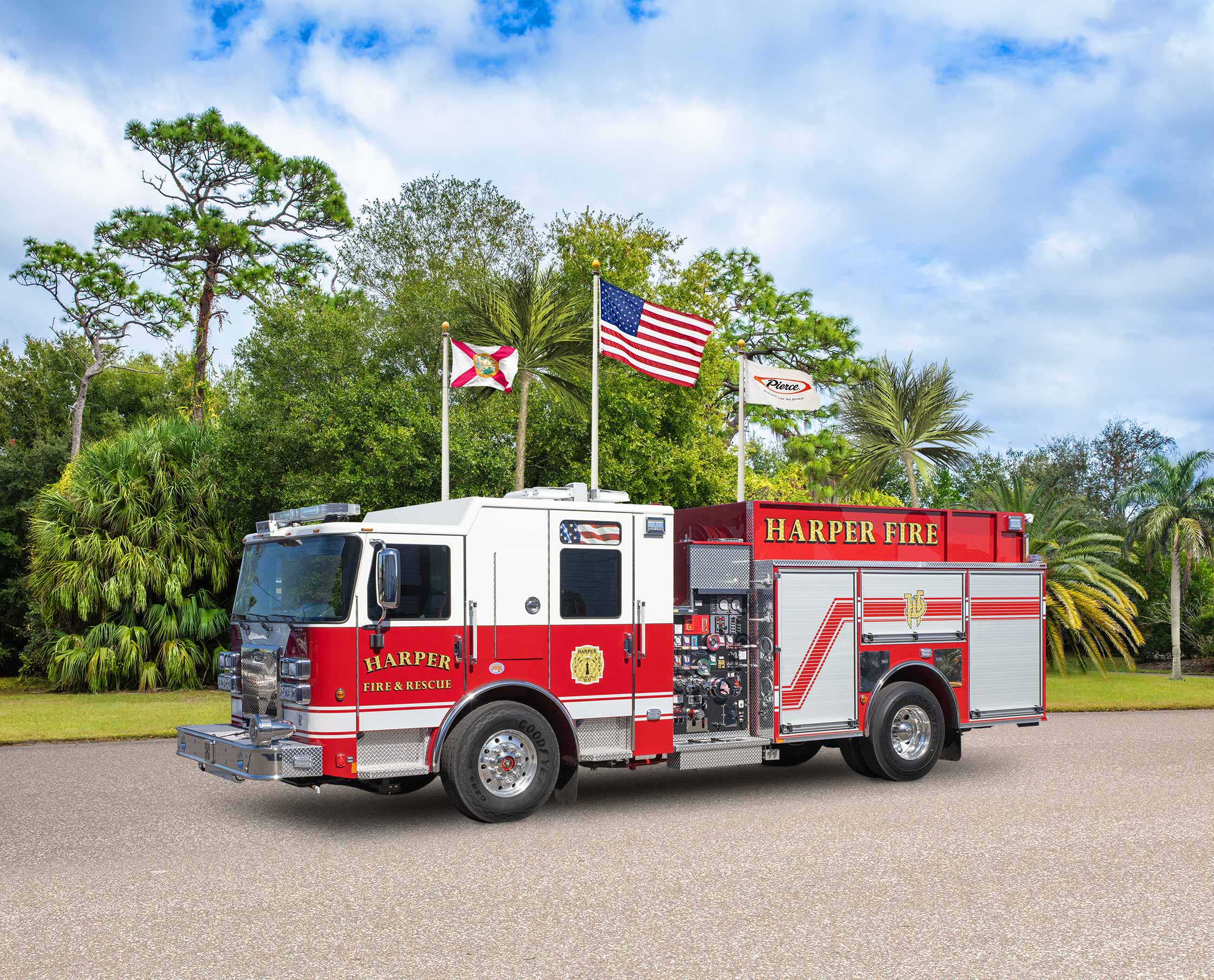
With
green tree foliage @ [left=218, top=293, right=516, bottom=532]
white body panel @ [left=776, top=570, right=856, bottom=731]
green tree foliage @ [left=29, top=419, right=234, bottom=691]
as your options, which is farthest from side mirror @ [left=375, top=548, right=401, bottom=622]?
green tree foliage @ [left=29, top=419, right=234, bottom=691]

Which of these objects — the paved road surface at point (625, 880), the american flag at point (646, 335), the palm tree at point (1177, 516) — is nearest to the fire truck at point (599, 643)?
the paved road surface at point (625, 880)

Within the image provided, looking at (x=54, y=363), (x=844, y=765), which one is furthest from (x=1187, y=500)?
(x=54, y=363)

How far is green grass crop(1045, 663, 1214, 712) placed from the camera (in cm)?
1906

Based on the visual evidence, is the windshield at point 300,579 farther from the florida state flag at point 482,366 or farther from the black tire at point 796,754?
the florida state flag at point 482,366

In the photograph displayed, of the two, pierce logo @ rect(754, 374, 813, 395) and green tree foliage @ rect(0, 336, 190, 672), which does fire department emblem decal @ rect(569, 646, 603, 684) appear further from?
green tree foliage @ rect(0, 336, 190, 672)

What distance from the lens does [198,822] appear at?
9.05 metres

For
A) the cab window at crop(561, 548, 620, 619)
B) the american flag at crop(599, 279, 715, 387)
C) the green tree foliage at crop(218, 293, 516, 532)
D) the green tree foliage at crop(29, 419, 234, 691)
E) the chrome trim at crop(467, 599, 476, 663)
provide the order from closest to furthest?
1. the chrome trim at crop(467, 599, 476, 663)
2. the cab window at crop(561, 548, 620, 619)
3. the american flag at crop(599, 279, 715, 387)
4. the green tree foliage at crop(218, 293, 516, 532)
5. the green tree foliage at crop(29, 419, 234, 691)

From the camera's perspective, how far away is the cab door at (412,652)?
8.59m

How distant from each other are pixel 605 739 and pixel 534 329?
1059 centimetres

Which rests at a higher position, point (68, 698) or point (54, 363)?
point (54, 363)

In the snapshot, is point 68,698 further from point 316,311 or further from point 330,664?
point 330,664

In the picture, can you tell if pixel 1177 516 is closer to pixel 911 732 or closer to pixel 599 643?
pixel 911 732

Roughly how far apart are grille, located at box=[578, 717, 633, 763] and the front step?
19.9 inches

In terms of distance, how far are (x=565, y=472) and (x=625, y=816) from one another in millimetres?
13884
